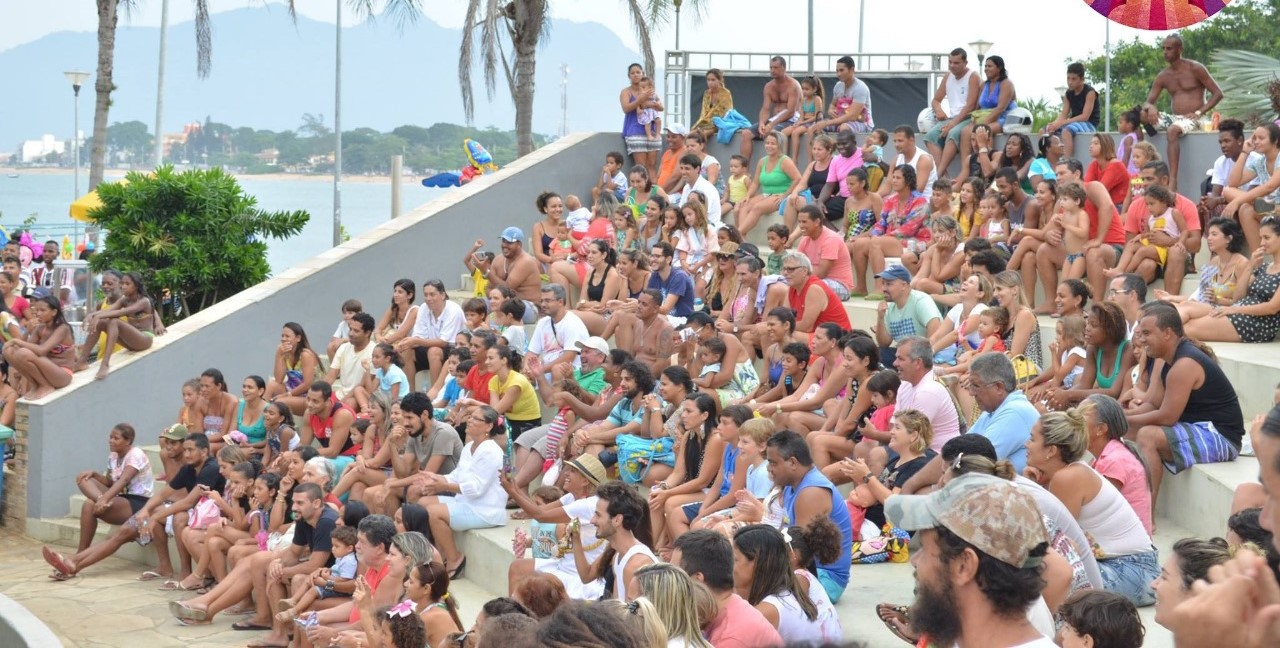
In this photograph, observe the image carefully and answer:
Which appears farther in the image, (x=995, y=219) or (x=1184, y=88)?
(x=1184, y=88)

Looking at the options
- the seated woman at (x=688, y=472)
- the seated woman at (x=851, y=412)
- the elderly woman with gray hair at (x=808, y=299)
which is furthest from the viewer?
the elderly woman with gray hair at (x=808, y=299)

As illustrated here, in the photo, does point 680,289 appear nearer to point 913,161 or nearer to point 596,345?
point 596,345

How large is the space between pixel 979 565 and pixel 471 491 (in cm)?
684

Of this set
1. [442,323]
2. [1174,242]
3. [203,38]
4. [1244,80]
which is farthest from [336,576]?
[203,38]

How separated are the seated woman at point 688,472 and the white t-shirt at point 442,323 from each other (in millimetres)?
4091

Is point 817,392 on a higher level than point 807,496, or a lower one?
higher

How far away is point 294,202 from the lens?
10894 cm

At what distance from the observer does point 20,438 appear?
→ 13.0 metres

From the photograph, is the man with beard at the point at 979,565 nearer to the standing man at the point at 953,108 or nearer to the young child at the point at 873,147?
the young child at the point at 873,147

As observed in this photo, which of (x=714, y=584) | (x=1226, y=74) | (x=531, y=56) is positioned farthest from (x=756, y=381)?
(x=531, y=56)

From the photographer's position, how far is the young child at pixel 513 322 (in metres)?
11.9

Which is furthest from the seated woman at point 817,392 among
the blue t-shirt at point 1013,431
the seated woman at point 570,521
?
the blue t-shirt at point 1013,431

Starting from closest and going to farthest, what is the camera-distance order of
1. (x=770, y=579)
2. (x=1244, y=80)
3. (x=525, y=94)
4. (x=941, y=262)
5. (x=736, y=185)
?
(x=770, y=579) < (x=941, y=262) < (x=736, y=185) < (x=1244, y=80) < (x=525, y=94)

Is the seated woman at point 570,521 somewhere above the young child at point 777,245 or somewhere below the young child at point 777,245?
below
